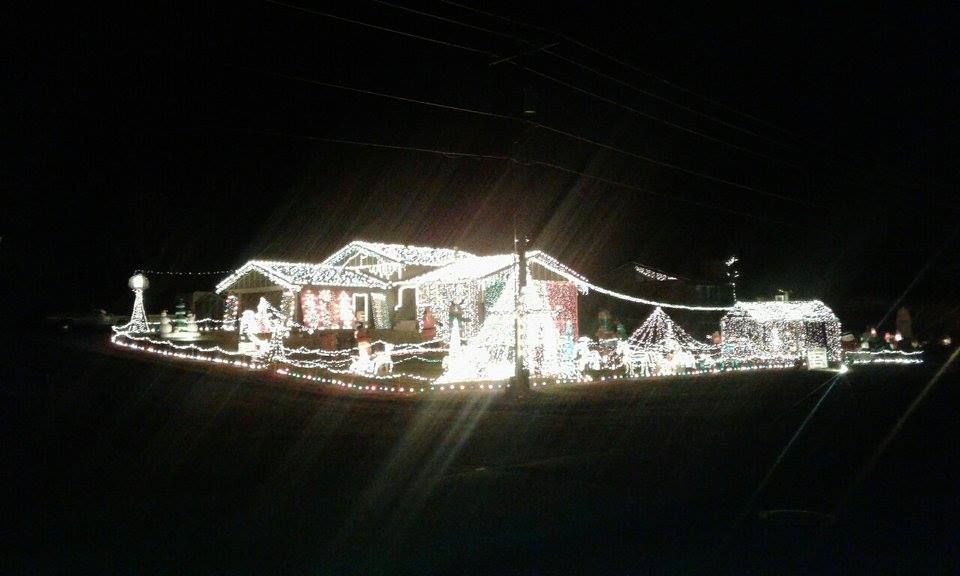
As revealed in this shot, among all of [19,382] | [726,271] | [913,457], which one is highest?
[726,271]

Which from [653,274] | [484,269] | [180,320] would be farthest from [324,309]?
[653,274]

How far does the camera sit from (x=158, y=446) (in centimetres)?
1049

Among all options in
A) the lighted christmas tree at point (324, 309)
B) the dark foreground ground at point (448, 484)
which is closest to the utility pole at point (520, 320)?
the dark foreground ground at point (448, 484)

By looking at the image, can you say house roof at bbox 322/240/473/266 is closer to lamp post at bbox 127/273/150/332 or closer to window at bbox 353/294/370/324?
window at bbox 353/294/370/324

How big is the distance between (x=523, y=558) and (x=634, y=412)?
9764 mm

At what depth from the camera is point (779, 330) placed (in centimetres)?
2878

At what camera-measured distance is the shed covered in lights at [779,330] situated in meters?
26.7

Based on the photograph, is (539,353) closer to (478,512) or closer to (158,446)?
(158,446)

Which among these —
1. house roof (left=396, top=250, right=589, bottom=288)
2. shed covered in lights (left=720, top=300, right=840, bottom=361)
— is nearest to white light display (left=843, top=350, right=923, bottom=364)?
shed covered in lights (left=720, top=300, right=840, bottom=361)

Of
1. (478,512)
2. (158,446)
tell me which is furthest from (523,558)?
(158,446)

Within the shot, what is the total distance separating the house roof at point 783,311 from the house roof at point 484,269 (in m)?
6.78

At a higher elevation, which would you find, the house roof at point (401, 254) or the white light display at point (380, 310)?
the house roof at point (401, 254)

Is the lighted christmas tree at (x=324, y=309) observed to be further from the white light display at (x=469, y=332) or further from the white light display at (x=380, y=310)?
the white light display at (x=380, y=310)

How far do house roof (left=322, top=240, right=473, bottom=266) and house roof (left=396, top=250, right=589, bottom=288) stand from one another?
9.34 feet
